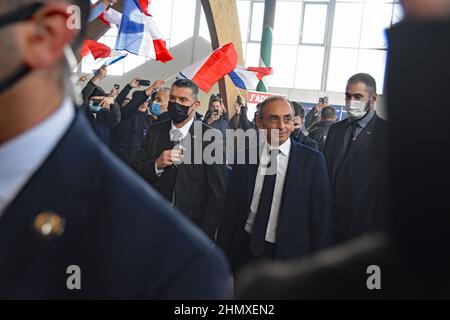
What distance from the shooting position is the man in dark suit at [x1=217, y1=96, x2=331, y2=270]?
4.16m

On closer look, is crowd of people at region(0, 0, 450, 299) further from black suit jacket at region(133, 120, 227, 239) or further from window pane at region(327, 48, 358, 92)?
window pane at region(327, 48, 358, 92)

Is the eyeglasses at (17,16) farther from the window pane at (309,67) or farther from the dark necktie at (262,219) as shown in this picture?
the window pane at (309,67)

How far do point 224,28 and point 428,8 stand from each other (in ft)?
33.5

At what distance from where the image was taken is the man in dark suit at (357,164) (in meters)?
4.45

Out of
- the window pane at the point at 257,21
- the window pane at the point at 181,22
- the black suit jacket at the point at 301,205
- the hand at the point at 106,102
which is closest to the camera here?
the black suit jacket at the point at 301,205

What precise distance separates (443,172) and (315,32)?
28.1 m

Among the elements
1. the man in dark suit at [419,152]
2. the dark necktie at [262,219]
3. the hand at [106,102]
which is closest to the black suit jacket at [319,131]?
the hand at [106,102]

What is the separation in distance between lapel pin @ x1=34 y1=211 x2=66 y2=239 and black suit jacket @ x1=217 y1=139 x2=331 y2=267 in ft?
9.37

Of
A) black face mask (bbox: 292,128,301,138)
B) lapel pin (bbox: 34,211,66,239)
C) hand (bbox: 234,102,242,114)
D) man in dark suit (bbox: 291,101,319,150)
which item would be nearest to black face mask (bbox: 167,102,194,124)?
man in dark suit (bbox: 291,101,319,150)

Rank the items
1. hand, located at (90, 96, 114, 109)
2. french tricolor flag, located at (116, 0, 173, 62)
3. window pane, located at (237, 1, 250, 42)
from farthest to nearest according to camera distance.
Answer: window pane, located at (237, 1, 250, 42) < french tricolor flag, located at (116, 0, 173, 62) < hand, located at (90, 96, 114, 109)

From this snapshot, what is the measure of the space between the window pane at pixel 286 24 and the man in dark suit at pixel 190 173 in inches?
931
